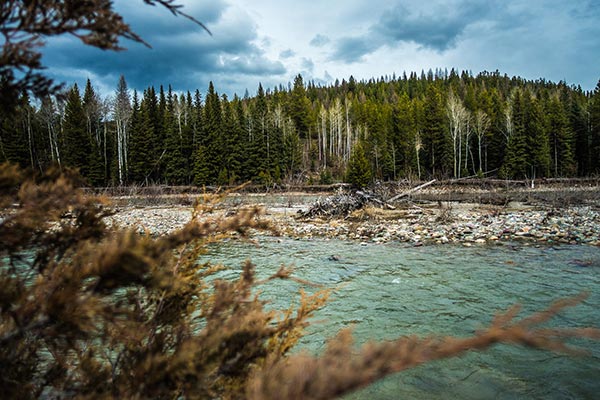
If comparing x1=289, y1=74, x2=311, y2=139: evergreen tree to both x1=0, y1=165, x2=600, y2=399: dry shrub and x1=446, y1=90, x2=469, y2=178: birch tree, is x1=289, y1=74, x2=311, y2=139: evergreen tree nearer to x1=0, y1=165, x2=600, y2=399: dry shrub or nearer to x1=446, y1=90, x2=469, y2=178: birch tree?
x1=446, y1=90, x2=469, y2=178: birch tree

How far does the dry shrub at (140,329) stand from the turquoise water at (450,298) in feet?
7.46

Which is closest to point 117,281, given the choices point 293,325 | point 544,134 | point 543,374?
point 293,325

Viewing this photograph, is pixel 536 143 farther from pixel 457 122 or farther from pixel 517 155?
pixel 457 122

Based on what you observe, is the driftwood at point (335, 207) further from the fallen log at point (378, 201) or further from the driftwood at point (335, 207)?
the fallen log at point (378, 201)

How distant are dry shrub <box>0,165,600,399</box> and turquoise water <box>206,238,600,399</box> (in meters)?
2.27

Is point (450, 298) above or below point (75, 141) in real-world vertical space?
below

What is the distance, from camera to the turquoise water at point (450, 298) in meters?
3.67

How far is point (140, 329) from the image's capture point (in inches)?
71.2

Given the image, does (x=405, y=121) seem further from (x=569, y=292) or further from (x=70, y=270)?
(x=70, y=270)

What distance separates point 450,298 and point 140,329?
5.89 metres

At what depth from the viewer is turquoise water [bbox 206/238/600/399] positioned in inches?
144

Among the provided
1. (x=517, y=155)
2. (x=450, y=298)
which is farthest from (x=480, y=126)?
(x=450, y=298)

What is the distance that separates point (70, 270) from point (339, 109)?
221 ft

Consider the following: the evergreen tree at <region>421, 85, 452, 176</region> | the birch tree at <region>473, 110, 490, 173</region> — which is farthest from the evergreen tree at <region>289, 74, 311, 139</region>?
the birch tree at <region>473, 110, 490, 173</region>
